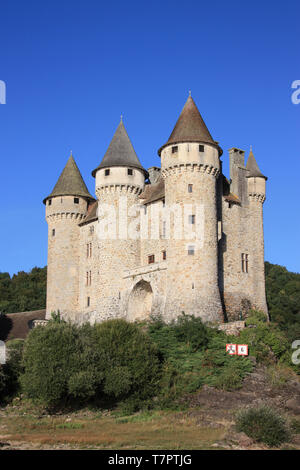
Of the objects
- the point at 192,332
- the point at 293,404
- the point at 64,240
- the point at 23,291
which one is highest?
the point at 64,240

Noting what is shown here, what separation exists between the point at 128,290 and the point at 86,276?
5539 mm

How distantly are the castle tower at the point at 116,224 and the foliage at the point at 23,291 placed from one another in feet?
76.3

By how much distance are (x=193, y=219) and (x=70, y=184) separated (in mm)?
14385

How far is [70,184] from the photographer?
49.2m

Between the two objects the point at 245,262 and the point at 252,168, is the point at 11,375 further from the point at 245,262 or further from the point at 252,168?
the point at 252,168

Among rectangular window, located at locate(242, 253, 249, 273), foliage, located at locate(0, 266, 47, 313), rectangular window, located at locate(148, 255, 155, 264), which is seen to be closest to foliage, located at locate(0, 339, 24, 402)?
rectangular window, located at locate(148, 255, 155, 264)

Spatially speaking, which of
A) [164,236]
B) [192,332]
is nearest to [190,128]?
[164,236]

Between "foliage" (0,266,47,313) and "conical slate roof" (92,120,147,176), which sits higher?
"conical slate roof" (92,120,147,176)

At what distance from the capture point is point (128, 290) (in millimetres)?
42188

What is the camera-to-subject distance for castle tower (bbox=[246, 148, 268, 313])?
4272 cm

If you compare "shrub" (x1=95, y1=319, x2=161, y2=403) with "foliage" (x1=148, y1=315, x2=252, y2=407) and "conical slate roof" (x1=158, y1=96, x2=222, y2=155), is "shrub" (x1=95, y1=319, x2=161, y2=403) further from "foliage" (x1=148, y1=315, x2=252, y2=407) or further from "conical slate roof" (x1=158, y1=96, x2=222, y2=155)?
"conical slate roof" (x1=158, y1=96, x2=222, y2=155)

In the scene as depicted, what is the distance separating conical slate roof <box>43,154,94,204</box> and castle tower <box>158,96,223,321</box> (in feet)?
35.2

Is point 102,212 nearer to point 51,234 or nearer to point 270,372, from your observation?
point 51,234
